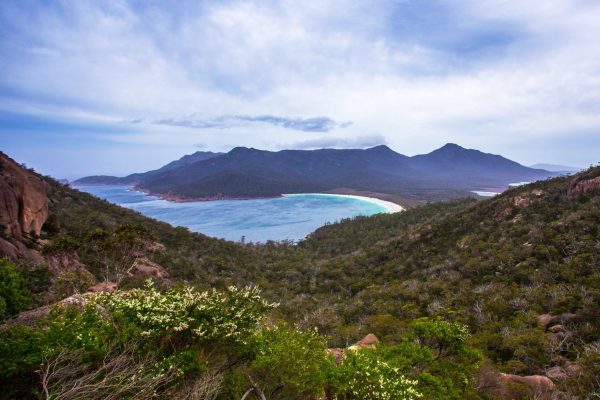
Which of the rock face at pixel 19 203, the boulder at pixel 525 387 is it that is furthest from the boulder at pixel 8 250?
the boulder at pixel 525 387

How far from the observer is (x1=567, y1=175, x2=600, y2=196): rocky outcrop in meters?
35.0

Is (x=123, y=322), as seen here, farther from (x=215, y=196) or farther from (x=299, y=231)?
(x=215, y=196)

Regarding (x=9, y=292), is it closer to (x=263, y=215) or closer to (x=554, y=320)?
(x=554, y=320)

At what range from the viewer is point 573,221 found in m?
30.0

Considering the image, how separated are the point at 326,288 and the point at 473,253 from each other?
15728 mm

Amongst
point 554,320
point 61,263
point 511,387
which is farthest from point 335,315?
point 61,263

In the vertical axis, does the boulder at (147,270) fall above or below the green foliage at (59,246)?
below

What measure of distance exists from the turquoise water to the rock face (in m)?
70.0

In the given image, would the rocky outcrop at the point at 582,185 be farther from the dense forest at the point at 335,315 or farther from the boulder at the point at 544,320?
the boulder at the point at 544,320

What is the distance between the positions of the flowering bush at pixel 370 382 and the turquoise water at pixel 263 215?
83.8 metres

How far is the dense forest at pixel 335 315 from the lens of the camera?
7.97 metres

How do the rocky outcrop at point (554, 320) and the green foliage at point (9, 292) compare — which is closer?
the green foliage at point (9, 292)

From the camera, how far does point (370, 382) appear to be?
26.9 ft

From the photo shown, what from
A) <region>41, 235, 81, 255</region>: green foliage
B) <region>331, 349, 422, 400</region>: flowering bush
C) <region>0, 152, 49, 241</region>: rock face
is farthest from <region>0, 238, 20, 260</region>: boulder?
<region>331, 349, 422, 400</region>: flowering bush
